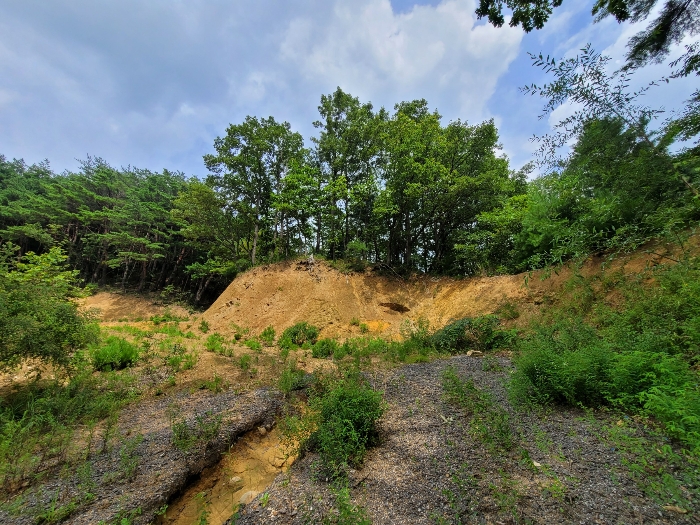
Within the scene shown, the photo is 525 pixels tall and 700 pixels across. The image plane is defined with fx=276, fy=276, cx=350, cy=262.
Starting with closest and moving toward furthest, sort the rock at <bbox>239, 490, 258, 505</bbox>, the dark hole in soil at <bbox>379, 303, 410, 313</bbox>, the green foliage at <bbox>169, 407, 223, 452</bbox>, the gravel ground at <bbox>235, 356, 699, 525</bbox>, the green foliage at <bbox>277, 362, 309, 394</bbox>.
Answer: the gravel ground at <bbox>235, 356, 699, 525</bbox> → the rock at <bbox>239, 490, 258, 505</bbox> → the green foliage at <bbox>169, 407, 223, 452</bbox> → the green foliage at <bbox>277, 362, 309, 394</bbox> → the dark hole in soil at <bbox>379, 303, 410, 313</bbox>

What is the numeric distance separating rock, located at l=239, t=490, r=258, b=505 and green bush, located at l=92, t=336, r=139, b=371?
23.4 ft

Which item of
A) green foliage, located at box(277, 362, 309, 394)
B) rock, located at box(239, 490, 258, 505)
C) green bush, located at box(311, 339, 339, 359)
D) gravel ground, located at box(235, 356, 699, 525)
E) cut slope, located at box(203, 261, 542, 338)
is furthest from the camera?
cut slope, located at box(203, 261, 542, 338)

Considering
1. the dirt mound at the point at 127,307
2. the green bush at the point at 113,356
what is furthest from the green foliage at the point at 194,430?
the dirt mound at the point at 127,307

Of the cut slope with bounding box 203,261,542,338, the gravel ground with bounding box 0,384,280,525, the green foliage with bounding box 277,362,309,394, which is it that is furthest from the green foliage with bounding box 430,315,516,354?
the gravel ground with bounding box 0,384,280,525

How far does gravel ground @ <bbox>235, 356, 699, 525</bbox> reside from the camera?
8.29ft

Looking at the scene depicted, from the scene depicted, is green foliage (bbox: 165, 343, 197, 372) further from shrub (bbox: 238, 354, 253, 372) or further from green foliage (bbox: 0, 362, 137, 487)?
→ shrub (bbox: 238, 354, 253, 372)

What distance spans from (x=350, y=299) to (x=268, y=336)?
473 centimetres

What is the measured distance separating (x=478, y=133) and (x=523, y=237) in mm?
8773

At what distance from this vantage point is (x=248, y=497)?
3775mm

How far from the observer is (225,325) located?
15.4m

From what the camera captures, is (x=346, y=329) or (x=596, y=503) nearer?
(x=596, y=503)

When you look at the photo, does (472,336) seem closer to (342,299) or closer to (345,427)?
(345,427)

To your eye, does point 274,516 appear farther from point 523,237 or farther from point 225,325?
point 225,325

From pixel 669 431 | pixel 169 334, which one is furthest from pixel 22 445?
pixel 169 334
